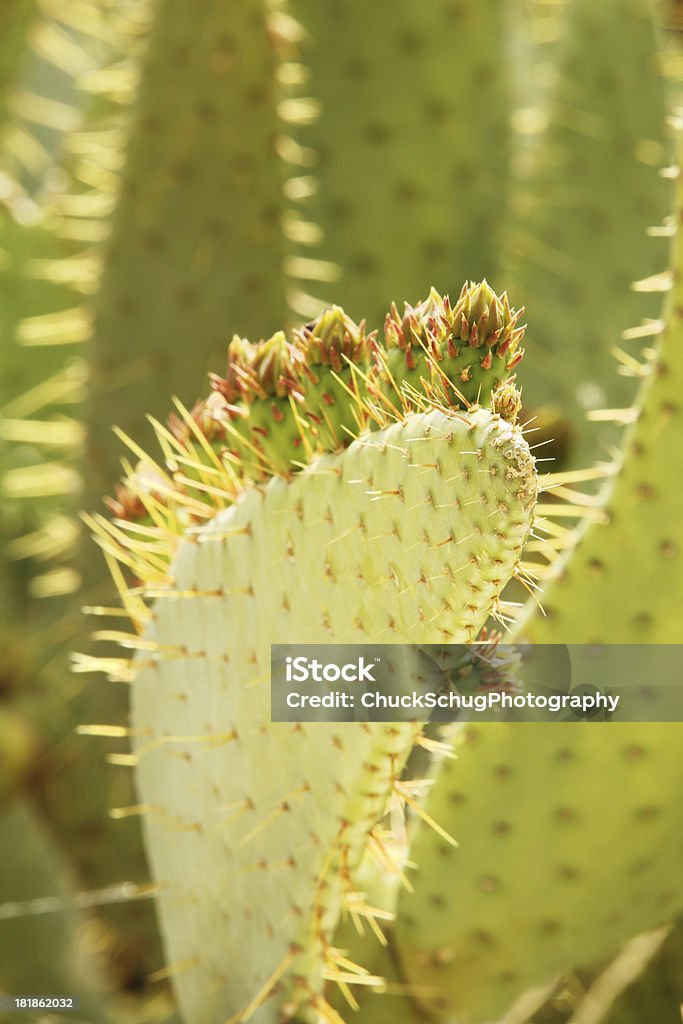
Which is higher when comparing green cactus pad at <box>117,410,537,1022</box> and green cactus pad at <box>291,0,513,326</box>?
green cactus pad at <box>291,0,513,326</box>

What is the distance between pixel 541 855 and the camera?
2.36ft

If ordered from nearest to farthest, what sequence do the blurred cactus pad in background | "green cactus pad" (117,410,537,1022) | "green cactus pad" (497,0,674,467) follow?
"green cactus pad" (117,410,537,1022), the blurred cactus pad in background, "green cactus pad" (497,0,674,467)

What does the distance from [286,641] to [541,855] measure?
0.72 ft

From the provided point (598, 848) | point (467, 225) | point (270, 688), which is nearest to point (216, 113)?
point (467, 225)

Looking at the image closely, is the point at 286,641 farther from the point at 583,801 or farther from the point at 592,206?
the point at 592,206

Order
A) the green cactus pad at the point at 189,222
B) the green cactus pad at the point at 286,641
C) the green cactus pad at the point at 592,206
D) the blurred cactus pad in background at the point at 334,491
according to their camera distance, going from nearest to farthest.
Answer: the green cactus pad at the point at 286,641 < the blurred cactus pad in background at the point at 334,491 < the green cactus pad at the point at 189,222 < the green cactus pad at the point at 592,206

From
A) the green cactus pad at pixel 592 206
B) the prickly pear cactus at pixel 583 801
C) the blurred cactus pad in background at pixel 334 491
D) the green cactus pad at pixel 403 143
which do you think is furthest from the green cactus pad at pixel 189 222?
the prickly pear cactus at pixel 583 801

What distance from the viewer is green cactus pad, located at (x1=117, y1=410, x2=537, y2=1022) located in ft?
1.77

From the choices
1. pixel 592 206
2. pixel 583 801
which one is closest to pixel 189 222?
pixel 592 206

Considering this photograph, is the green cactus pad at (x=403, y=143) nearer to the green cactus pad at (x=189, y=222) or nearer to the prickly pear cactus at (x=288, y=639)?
the green cactus pad at (x=189, y=222)

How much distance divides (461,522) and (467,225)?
0.75 metres

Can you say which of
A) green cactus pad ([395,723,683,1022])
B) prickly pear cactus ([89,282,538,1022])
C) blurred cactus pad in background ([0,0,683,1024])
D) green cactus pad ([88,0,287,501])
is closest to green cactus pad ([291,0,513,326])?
blurred cactus pad in background ([0,0,683,1024])

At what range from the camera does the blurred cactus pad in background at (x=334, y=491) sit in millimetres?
642

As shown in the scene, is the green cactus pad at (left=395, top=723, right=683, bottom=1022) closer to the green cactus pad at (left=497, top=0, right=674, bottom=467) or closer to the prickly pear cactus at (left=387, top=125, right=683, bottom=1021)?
the prickly pear cactus at (left=387, top=125, right=683, bottom=1021)
